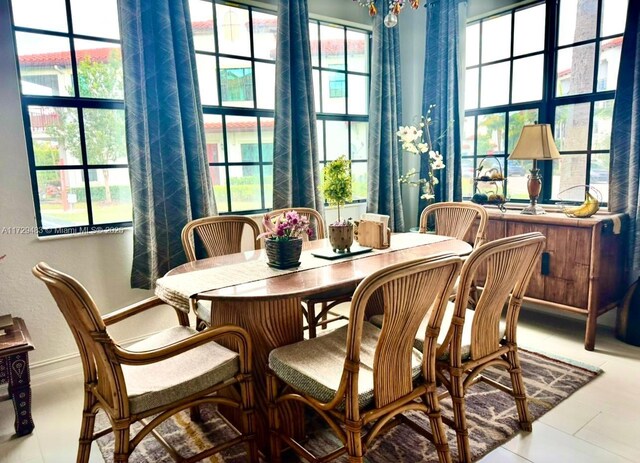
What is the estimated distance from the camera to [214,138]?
3.34 m

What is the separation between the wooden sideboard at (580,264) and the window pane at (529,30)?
1467 mm

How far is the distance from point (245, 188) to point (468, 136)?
6.90 ft

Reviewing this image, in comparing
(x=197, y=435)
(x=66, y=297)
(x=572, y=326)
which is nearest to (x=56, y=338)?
(x=197, y=435)

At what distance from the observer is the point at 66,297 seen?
138 centimetres

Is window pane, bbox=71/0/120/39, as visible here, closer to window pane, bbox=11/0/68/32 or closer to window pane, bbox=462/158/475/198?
window pane, bbox=11/0/68/32

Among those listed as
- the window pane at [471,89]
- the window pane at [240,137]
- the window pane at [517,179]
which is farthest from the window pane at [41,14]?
the window pane at [517,179]

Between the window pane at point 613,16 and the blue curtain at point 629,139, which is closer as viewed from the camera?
the blue curtain at point 629,139

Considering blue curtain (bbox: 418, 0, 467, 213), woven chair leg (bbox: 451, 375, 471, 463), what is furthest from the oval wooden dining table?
blue curtain (bbox: 418, 0, 467, 213)

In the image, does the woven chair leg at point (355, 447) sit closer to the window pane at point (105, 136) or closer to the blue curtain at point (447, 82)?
the window pane at point (105, 136)

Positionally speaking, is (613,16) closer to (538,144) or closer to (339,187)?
(538,144)

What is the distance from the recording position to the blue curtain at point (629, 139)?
2816 mm

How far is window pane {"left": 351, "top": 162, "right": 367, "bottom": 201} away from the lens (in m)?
4.28

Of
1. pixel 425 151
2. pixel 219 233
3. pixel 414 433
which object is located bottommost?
pixel 414 433

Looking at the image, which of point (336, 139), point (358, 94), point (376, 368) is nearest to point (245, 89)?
point (336, 139)
